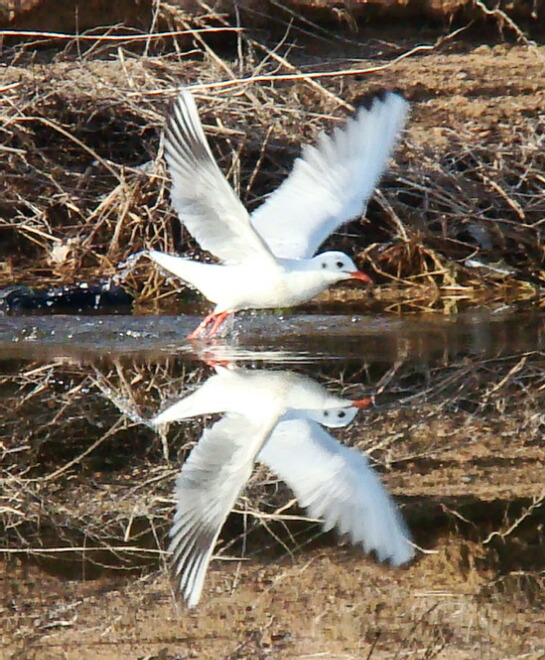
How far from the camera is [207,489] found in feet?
13.5

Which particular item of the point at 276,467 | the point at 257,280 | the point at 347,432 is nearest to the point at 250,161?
the point at 257,280

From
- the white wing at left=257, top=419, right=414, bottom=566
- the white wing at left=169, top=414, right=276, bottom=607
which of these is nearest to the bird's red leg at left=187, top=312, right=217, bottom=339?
the white wing at left=169, top=414, right=276, bottom=607

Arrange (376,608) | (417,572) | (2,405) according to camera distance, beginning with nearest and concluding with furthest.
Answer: (376,608)
(417,572)
(2,405)

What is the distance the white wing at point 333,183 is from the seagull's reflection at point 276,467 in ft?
3.63

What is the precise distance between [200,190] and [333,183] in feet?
3.83

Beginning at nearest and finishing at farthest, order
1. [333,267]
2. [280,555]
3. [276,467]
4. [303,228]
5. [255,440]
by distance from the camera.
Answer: [280,555] < [276,467] < [255,440] < [333,267] < [303,228]

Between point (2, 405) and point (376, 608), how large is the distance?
2.60 meters

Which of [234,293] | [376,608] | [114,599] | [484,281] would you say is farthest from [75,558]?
[484,281]

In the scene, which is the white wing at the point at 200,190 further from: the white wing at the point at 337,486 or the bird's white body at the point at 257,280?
the white wing at the point at 337,486

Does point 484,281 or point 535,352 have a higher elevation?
point 535,352

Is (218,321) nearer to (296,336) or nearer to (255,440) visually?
(296,336)

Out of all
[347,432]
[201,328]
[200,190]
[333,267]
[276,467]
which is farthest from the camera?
[201,328]

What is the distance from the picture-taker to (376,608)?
3176mm

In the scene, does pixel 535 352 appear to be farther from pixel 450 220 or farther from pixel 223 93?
pixel 223 93
